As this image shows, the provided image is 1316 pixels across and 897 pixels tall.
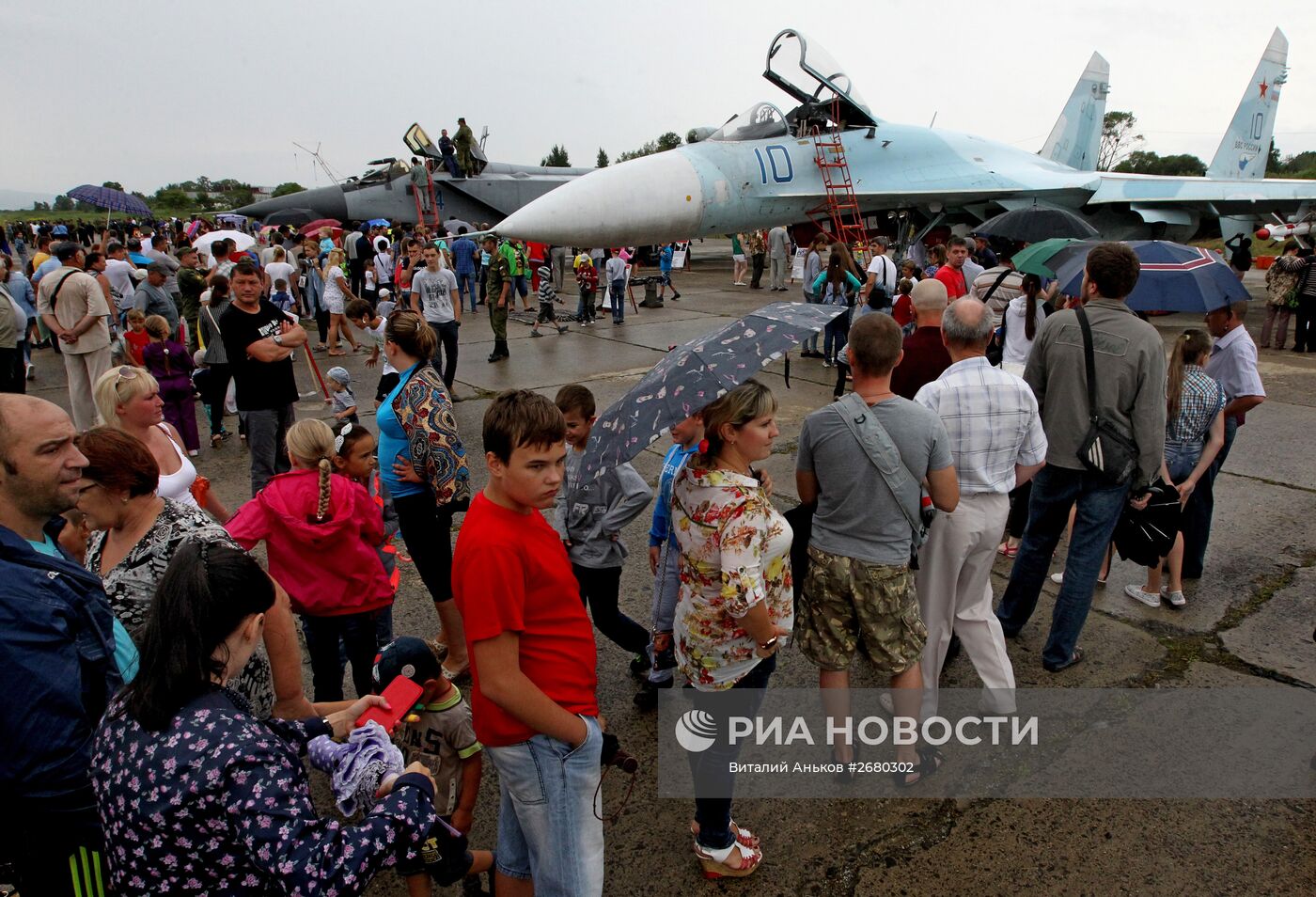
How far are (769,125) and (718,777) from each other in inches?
497

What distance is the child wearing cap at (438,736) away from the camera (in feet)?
7.69

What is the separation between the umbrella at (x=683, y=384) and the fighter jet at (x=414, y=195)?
20.6 meters

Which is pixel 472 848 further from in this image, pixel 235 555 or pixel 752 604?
pixel 235 555

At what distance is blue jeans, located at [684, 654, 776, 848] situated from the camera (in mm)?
2412

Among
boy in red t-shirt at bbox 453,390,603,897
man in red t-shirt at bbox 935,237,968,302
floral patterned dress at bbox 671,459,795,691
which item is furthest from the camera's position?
man in red t-shirt at bbox 935,237,968,302

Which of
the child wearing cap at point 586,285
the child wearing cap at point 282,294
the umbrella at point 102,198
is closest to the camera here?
the child wearing cap at point 282,294

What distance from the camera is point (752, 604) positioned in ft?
7.15

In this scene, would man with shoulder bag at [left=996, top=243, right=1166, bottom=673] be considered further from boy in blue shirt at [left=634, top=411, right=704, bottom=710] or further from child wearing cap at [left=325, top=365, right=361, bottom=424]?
child wearing cap at [left=325, top=365, right=361, bottom=424]

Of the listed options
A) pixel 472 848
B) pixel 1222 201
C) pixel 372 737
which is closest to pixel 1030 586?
pixel 472 848

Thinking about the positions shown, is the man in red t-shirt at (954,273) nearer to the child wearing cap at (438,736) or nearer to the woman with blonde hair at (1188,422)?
the woman with blonde hair at (1188,422)

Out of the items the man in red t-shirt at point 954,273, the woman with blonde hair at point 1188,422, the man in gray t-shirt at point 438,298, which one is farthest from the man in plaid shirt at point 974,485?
the man in gray t-shirt at point 438,298

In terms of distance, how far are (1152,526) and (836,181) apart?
11198mm

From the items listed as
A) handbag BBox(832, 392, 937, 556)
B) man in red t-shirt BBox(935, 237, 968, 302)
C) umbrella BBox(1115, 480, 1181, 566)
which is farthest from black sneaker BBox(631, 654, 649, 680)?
man in red t-shirt BBox(935, 237, 968, 302)

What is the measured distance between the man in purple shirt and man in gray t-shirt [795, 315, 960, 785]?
1.69 m
